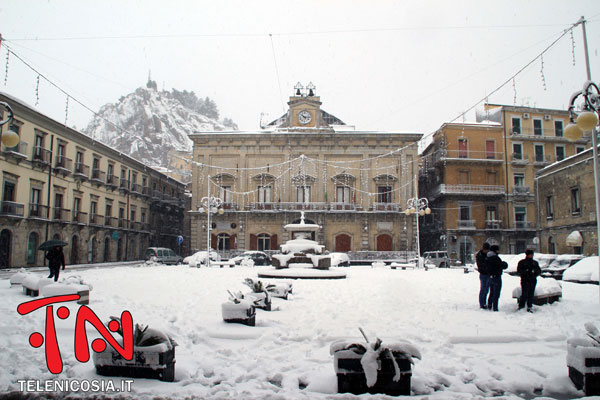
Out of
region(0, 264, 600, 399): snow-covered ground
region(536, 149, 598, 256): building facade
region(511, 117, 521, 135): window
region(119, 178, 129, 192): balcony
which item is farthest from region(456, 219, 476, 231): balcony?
region(119, 178, 129, 192): balcony

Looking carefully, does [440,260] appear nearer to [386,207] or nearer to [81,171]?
[386,207]

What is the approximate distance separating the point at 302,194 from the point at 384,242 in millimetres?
8695

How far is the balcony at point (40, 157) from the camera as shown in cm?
2842

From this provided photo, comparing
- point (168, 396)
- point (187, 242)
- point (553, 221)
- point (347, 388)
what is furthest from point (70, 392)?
point (187, 242)

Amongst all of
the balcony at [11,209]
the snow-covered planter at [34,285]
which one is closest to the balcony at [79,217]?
the balcony at [11,209]

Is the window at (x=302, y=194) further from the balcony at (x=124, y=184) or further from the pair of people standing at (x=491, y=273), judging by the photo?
the pair of people standing at (x=491, y=273)

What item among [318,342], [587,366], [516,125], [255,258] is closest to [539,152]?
[516,125]

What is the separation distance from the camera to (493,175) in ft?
137

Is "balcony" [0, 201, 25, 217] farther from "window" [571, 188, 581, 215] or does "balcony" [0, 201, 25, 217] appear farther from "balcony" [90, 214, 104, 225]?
"window" [571, 188, 581, 215]

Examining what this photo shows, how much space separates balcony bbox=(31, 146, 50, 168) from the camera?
93.2 feet

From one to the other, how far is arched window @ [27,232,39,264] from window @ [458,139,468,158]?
35.5 m

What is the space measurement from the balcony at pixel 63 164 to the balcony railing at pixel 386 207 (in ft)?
82.3

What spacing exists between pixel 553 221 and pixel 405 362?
2503 cm

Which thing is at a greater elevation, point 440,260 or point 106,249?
point 106,249
